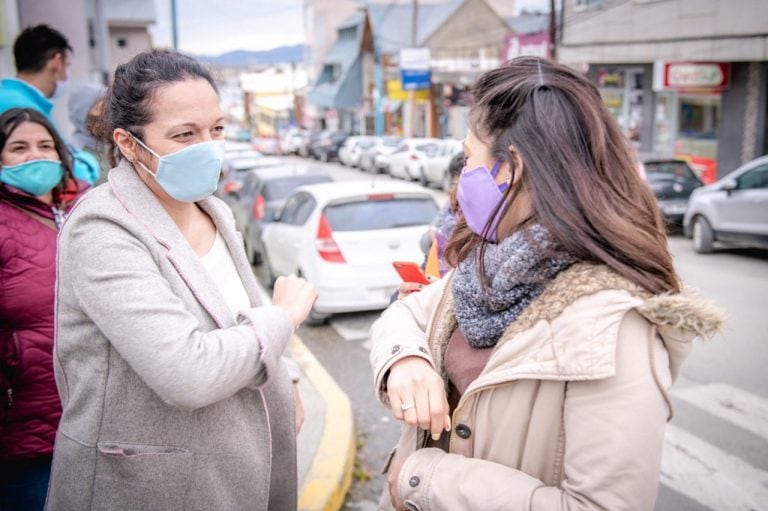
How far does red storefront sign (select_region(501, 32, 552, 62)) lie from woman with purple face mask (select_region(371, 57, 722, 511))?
22821 millimetres

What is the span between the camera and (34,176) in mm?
2572

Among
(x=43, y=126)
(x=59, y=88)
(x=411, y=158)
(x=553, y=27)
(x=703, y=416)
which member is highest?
(x=553, y=27)

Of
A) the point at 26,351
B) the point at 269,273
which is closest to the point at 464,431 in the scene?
the point at 26,351

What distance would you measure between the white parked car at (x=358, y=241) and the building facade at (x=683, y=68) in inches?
411

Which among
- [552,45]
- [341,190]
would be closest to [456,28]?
[552,45]

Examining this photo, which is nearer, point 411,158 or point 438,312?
point 438,312

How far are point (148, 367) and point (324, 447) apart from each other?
2.76 meters

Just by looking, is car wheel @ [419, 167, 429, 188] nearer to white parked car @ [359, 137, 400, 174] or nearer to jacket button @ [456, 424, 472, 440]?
white parked car @ [359, 137, 400, 174]

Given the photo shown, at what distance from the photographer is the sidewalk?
142 inches

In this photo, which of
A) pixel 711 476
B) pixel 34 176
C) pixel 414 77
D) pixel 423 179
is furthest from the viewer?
pixel 414 77

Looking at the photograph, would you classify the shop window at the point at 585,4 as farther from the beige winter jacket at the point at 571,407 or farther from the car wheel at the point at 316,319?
the beige winter jacket at the point at 571,407

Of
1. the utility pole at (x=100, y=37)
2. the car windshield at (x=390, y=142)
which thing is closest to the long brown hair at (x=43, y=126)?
the utility pole at (x=100, y=37)

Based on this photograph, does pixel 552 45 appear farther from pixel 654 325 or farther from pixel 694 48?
pixel 654 325

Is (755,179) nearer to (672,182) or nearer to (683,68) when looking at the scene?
(672,182)
